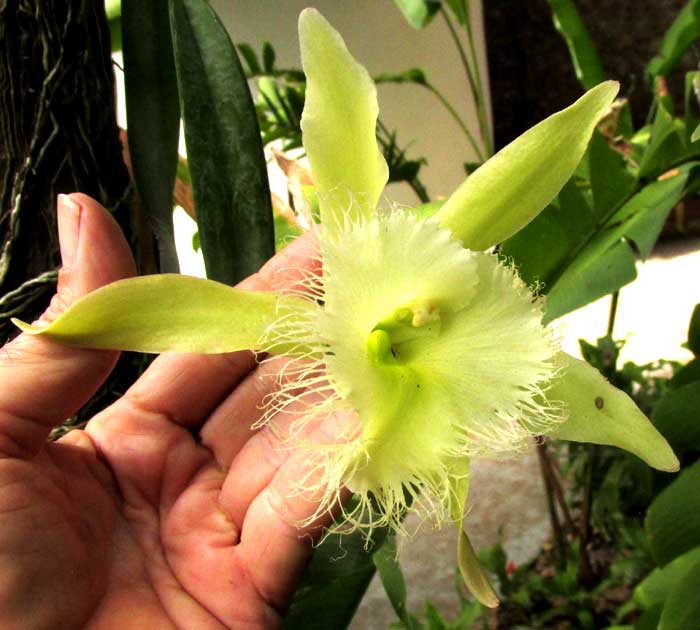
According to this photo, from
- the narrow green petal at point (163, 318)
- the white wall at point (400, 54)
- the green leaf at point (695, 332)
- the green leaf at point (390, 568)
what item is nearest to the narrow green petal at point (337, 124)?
the narrow green petal at point (163, 318)

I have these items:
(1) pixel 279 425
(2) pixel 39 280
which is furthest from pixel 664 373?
(2) pixel 39 280

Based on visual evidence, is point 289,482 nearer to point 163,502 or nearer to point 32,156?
point 163,502

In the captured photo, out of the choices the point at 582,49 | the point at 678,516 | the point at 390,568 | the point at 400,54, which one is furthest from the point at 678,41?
the point at 400,54

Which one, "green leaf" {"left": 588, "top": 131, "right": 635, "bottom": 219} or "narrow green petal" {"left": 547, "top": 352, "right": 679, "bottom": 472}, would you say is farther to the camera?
"green leaf" {"left": 588, "top": 131, "right": 635, "bottom": 219}

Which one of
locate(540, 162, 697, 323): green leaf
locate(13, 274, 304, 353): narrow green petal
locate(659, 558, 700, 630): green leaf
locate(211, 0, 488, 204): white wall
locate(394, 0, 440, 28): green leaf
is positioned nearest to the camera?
locate(13, 274, 304, 353): narrow green petal

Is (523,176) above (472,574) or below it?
above

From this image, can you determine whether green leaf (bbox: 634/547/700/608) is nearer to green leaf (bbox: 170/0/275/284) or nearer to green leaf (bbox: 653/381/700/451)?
green leaf (bbox: 653/381/700/451)

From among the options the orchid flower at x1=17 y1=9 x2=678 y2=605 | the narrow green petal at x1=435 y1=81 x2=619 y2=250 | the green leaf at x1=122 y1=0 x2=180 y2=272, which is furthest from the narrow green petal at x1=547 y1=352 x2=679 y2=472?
the green leaf at x1=122 y1=0 x2=180 y2=272

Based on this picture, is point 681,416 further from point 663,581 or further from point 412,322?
point 412,322
